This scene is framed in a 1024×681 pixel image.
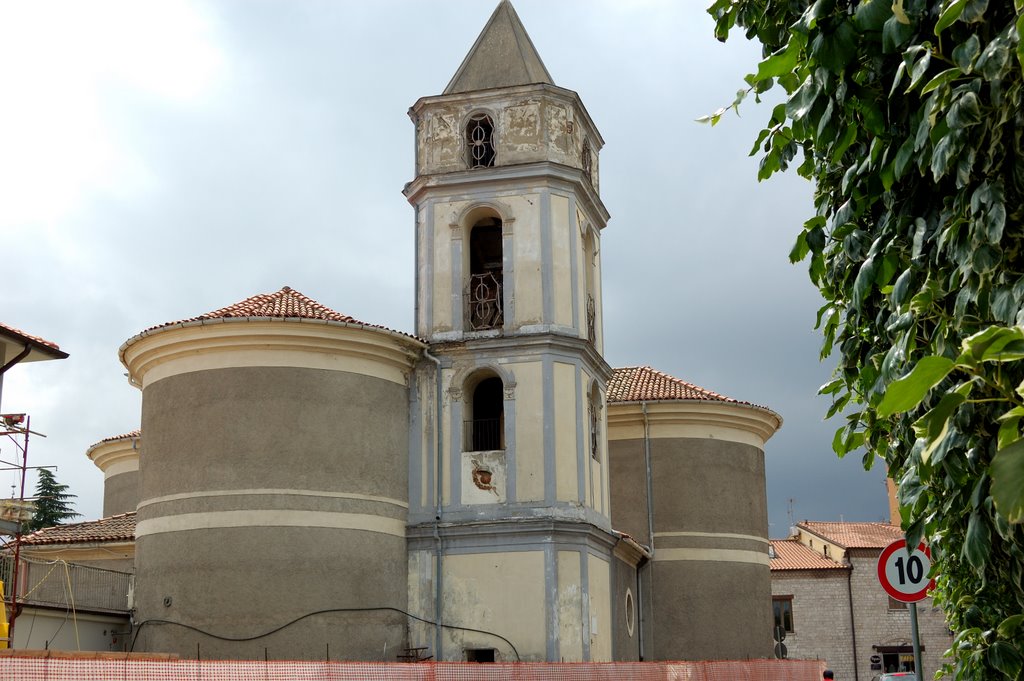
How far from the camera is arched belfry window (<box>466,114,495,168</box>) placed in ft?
94.5

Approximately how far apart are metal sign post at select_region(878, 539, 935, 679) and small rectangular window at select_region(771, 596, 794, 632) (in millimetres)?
47241

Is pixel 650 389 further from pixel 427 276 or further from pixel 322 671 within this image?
pixel 322 671

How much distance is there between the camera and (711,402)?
34.7 metres

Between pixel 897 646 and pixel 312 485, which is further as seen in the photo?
pixel 897 646

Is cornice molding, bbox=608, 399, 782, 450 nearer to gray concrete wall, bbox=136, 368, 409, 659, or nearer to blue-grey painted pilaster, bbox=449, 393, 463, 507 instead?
blue-grey painted pilaster, bbox=449, 393, 463, 507

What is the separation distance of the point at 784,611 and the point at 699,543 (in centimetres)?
2340

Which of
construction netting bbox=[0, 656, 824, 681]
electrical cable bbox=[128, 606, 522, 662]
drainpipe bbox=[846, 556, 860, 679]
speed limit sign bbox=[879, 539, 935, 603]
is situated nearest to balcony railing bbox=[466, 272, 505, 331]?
electrical cable bbox=[128, 606, 522, 662]

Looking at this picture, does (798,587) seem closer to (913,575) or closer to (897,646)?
(897,646)

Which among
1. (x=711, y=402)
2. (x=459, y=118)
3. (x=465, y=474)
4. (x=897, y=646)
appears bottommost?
(x=897, y=646)

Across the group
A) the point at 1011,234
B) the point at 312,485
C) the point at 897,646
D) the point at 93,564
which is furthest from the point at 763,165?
the point at 897,646

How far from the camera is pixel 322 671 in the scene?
17641 mm

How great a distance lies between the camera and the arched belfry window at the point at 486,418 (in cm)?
2781

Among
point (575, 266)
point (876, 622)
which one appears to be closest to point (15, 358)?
point (575, 266)

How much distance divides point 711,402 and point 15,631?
18676 mm
